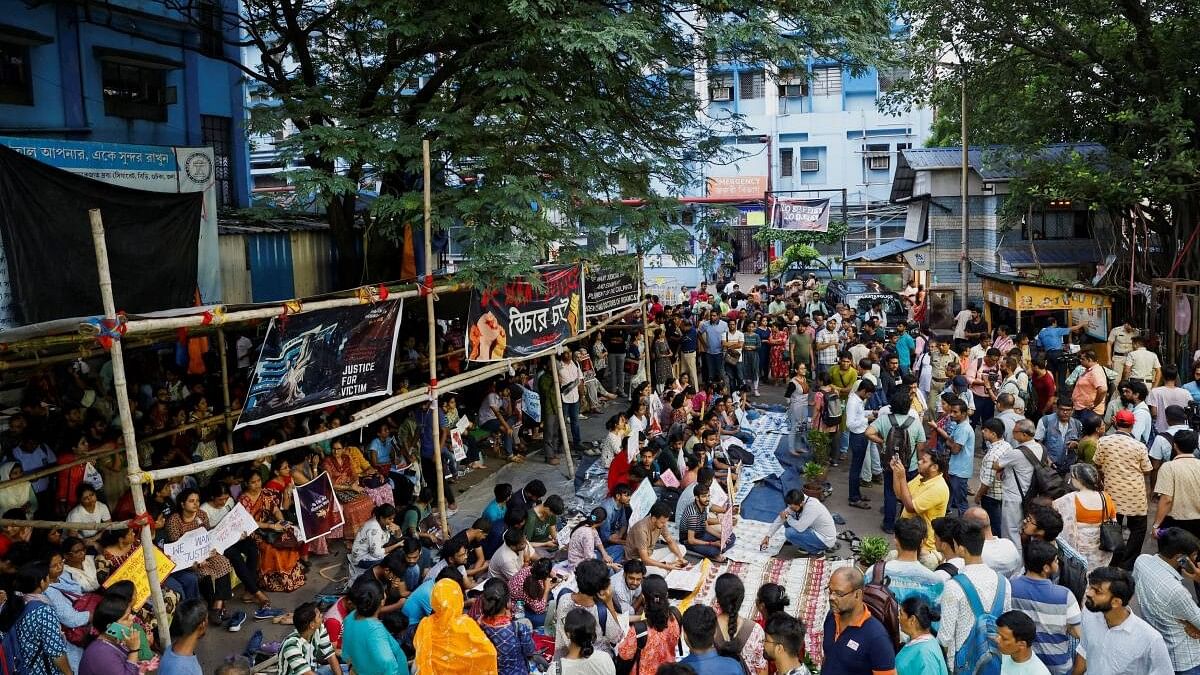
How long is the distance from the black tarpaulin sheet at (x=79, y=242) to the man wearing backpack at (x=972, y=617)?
7.26m

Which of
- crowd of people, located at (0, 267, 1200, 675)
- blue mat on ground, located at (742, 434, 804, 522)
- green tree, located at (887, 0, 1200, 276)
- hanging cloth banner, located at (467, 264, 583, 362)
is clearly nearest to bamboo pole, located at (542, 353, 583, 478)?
crowd of people, located at (0, 267, 1200, 675)

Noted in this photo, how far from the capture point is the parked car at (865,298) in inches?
957

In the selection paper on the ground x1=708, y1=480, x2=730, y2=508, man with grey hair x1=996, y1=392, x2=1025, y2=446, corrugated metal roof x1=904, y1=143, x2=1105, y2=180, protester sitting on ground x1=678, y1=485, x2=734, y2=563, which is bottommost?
protester sitting on ground x1=678, y1=485, x2=734, y2=563

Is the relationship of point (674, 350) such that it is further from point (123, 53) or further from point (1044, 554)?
point (1044, 554)

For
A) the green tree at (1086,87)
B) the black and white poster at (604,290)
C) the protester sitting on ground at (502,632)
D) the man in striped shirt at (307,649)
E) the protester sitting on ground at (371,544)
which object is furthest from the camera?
the green tree at (1086,87)

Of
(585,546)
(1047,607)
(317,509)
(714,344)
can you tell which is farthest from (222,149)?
(1047,607)

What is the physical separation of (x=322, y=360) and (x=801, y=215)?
69.7 ft

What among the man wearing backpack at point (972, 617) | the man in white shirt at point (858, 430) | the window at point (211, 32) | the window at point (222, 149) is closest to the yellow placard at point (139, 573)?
the man wearing backpack at point (972, 617)

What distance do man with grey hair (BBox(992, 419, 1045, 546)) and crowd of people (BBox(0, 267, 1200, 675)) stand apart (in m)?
0.02

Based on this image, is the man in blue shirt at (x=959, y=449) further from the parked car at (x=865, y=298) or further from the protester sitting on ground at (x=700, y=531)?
the parked car at (x=865, y=298)

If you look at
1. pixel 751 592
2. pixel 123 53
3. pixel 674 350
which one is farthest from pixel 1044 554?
pixel 123 53

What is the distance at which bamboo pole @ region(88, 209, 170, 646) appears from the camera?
6719 mm

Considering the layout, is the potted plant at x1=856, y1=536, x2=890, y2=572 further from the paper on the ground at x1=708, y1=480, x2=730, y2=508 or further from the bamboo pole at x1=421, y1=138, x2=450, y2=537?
the bamboo pole at x1=421, y1=138, x2=450, y2=537

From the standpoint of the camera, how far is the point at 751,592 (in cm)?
923
